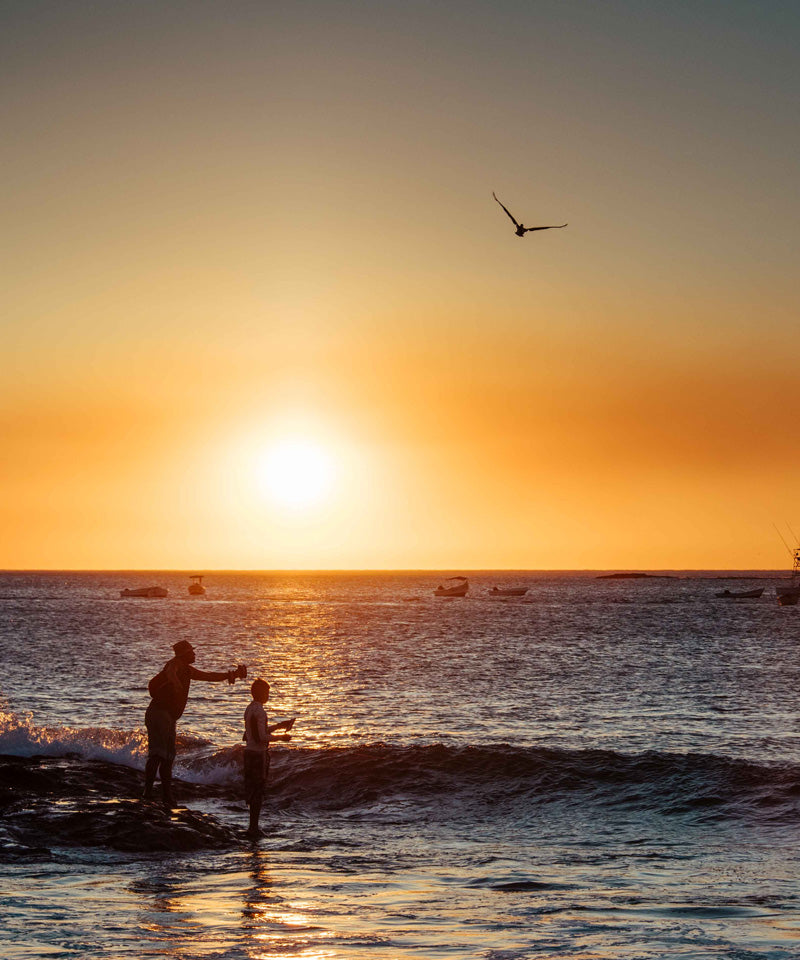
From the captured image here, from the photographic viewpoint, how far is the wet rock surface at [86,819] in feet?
45.2

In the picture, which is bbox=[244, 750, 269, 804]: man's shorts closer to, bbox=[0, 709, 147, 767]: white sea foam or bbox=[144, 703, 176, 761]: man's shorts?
bbox=[144, 703, 176, 761]: man's shorts

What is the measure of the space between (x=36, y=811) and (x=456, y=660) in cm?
4169

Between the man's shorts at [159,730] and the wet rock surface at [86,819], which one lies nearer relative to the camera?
Answer: the wet rock surface at [86,819]

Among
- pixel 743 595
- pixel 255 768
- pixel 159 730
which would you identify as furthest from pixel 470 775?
pixel 743 595

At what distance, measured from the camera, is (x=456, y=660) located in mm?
55781

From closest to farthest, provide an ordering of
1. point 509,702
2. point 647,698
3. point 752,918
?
point 752,918 < point 509,702 < point 647,698

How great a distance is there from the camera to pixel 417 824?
17.4m

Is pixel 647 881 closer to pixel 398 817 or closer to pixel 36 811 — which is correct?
pixel 398 817

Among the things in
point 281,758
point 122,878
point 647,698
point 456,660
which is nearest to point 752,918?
point 122,878

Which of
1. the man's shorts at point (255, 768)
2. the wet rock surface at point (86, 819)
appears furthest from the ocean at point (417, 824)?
the man's shorts at point (255, 768)

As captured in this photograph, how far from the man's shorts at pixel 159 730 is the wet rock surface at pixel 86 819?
2.68 ft

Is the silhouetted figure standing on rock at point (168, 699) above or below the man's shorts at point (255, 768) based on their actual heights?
above

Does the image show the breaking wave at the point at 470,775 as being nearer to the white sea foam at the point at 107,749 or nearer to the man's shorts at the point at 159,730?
the white sea foam at the point at 107,749

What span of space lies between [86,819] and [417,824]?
5.43 m
